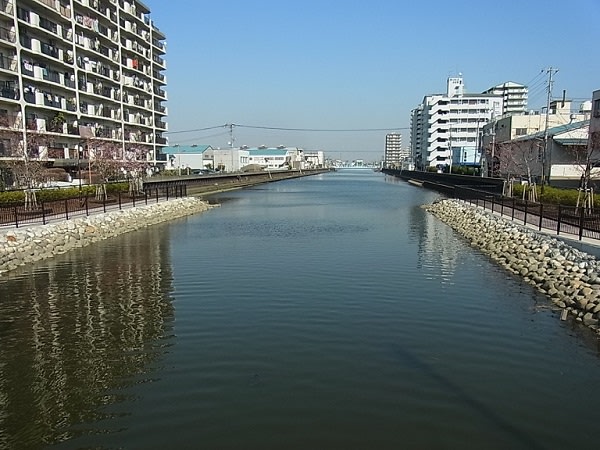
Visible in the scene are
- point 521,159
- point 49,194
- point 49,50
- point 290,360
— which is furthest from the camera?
point 49,50

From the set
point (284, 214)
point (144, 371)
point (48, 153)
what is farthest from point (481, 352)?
point (48, 153)

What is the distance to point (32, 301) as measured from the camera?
12.1m

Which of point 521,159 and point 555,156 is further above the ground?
point 555,156

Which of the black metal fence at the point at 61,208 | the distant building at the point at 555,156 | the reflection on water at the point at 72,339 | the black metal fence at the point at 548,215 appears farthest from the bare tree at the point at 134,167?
the distant building at the point at 555,156

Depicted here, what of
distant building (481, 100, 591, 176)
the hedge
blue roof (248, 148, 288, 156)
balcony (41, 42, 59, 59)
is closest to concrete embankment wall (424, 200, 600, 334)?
the hedge

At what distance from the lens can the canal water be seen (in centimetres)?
624

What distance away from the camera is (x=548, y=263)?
47.0 ft

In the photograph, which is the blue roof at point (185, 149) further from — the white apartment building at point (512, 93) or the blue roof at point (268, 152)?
the white apartment building at point (512, 93)

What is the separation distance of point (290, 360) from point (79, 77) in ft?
162

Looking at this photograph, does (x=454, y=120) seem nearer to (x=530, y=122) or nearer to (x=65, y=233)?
(x=530, y=122)

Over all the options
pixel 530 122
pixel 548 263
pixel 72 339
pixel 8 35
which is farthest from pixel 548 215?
pixel 530 122

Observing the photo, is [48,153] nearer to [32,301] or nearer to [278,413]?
[32,301]

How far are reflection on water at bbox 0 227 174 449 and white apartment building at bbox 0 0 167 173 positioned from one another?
23254mm

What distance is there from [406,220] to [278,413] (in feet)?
81.2
